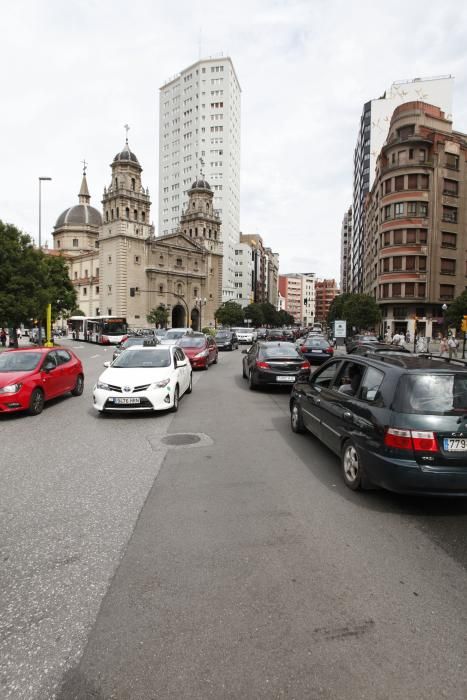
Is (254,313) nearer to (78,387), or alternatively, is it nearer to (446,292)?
(446,292)

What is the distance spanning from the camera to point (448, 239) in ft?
185

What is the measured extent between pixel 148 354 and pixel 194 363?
8351 millimetres

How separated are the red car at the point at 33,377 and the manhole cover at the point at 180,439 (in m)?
3.61

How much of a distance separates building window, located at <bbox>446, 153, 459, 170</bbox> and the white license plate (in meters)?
61.8

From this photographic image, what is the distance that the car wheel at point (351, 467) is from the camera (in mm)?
5051

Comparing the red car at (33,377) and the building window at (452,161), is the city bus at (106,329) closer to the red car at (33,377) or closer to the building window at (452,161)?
the red car at (33,377)

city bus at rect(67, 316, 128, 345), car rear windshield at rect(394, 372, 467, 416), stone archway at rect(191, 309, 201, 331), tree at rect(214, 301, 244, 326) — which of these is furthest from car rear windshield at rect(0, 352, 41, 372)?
stone archway at rect(191, 309, 201, 331)

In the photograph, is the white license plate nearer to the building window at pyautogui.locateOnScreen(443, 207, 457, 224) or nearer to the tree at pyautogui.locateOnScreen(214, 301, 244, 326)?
the building window at pyautogui.locateOnScreen(443, 207, 457, 224)

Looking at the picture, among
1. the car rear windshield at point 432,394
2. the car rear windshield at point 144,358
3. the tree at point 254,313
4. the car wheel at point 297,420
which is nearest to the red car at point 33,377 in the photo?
the car rear windshield at point 144,358

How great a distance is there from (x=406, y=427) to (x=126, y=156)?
76.9 metres

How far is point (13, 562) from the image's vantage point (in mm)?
3512

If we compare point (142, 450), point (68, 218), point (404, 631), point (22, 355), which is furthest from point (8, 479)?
point (68, 218)

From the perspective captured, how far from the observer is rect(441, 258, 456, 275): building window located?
184ft

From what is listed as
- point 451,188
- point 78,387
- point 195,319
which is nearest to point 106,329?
point 78,387
